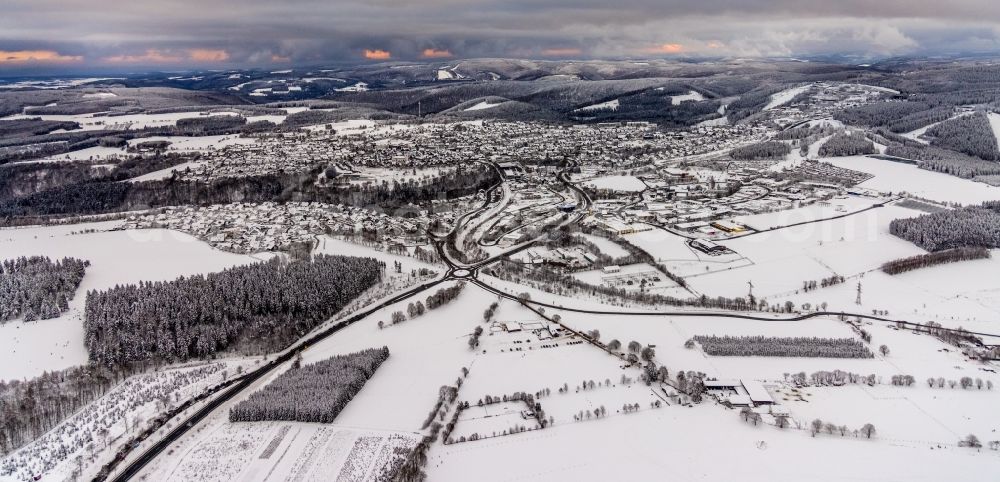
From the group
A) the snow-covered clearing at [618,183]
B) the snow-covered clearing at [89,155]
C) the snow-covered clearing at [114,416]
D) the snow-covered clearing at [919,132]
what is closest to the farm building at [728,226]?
the snow-covered clearing at [618,183]

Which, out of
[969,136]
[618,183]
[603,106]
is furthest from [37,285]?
[603,106]

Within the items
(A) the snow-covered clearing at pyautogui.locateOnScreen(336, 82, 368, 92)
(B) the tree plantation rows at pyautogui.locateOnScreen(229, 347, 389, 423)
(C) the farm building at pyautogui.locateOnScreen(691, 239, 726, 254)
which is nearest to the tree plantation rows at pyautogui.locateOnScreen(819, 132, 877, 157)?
(C) the farm building at pyautogui.locateOnScreen(691, 239, 726, 254)

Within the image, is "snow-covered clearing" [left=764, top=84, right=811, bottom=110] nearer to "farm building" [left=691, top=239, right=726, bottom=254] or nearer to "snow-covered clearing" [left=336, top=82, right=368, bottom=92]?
"farm building" [left=691, top=239, right=726, bottom=254]

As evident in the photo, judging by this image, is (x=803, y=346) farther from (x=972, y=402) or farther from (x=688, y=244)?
(x=688, y=244)

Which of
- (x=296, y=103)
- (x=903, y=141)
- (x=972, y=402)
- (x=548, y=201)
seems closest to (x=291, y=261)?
(x=548, y=201)

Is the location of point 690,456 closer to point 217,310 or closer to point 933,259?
point 217,310
